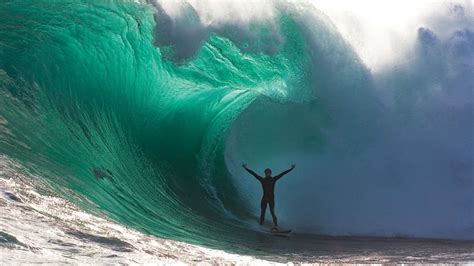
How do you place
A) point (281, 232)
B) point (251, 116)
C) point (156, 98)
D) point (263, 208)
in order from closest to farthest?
point (281, 232) < point (263, 208) < point (156, 98) < point (251, 116)

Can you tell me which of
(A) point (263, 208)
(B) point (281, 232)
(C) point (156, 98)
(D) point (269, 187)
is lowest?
(B) point (281, 232)

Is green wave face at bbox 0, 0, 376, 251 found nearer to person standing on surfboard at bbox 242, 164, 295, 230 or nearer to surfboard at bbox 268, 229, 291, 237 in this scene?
surfboard at bbox 268, 229, 291, 237

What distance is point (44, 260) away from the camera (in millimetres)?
4117

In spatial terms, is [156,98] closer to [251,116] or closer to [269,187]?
[251,116]

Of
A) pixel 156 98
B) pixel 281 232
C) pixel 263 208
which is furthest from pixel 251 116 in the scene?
pixel 281 232

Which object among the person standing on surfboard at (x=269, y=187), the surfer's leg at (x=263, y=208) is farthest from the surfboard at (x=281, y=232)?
the surfer's leg at (x=263, y=208)

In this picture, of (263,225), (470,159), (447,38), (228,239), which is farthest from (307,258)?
(447,38)

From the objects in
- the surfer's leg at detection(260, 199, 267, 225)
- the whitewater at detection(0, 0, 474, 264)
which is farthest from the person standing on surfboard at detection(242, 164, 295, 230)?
the whitewater at detection(0, 0, 474, 264)

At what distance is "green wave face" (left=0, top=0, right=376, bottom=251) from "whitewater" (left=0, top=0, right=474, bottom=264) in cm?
3

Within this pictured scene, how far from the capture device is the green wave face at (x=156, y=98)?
880cm

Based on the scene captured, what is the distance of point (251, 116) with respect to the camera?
12.9 meters

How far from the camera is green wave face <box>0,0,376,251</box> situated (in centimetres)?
880

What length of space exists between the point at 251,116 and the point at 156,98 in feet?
6.54

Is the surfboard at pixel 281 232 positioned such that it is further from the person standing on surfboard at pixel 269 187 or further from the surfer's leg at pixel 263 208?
the surfer's leg at pixel 263 208
